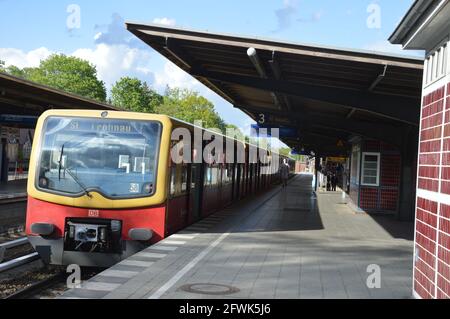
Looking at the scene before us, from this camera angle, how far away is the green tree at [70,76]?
3433 inches

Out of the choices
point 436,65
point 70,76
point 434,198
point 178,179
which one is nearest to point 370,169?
point 178,179

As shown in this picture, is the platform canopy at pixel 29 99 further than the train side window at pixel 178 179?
Yes

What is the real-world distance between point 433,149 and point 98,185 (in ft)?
18.6

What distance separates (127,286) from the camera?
7.45 m

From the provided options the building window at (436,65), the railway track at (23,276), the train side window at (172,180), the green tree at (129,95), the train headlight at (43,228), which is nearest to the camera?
the building window at (436,65)

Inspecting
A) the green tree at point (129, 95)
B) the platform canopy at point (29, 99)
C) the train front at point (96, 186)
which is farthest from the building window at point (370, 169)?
the green tree at point (129, 95)

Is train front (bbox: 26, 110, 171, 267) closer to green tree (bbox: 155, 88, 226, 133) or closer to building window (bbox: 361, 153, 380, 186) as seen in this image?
building window (bbox: 361, 153, 380, 186)

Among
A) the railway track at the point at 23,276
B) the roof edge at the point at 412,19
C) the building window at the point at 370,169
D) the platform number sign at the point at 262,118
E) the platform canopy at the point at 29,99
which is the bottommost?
the railway track at the point at 23,276

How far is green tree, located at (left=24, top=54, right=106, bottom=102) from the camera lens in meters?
87.2

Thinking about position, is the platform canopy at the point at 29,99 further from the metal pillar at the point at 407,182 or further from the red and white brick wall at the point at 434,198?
the red and white brick wall at the point at 434,198

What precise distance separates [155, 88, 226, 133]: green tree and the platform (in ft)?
261

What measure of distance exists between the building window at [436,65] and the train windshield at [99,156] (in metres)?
4.79

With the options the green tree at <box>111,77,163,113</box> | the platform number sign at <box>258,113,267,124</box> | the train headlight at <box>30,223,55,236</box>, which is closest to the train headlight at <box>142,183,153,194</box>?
the train headlight at <box>30,223,55,236</box>
